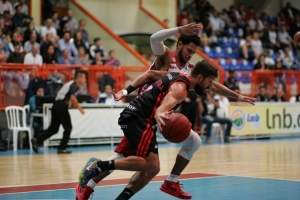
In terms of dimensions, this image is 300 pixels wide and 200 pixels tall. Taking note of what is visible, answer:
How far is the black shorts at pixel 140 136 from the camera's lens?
6500 mm

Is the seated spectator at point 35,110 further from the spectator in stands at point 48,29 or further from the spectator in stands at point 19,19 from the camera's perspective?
the spectator in stands at point 19,19

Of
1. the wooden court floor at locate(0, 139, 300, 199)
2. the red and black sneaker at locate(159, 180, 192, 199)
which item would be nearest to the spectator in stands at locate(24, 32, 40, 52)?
the wooden court floor at locate(0, 139, 300, 199)

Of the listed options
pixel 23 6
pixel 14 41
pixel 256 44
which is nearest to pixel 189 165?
pixel 14 41

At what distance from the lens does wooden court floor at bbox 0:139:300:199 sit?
995 cm

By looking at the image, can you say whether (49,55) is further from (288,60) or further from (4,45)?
(288,60)

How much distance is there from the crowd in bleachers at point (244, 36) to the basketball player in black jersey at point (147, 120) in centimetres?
1708

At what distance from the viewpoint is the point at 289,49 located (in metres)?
26.9

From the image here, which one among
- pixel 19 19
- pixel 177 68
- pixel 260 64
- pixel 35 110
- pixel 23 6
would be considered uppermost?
pixel 23 6

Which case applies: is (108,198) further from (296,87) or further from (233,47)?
(233,47)

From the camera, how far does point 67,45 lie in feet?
64.9

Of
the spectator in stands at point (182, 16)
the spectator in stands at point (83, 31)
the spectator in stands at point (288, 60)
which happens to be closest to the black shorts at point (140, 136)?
the spectator in stands at point (83, 31)

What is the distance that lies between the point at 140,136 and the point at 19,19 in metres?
14.2

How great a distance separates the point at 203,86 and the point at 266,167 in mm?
5311

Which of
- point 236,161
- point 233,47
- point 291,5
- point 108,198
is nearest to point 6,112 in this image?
point 236,161
